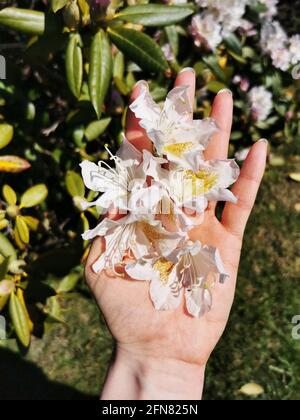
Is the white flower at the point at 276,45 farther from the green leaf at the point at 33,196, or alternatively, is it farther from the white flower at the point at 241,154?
the green leaf at the point at 33,196

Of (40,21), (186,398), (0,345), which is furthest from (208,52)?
(0,345)

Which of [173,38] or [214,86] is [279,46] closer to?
[214,86]

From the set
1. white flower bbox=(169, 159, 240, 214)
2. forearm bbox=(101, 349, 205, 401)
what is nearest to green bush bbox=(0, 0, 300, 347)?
white flower bbox=(169, 159, 240, 214)

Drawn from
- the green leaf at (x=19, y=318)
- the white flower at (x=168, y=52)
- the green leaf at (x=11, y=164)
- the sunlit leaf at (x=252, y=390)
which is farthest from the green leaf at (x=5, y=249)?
the sunlit leaf at (x=252, y=390)

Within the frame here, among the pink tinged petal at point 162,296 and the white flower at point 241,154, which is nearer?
the pink tinged petal at point 162,296

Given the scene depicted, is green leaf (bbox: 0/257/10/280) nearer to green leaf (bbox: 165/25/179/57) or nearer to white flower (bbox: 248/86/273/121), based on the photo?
green leaf (bbox: 165/25/179/57)
